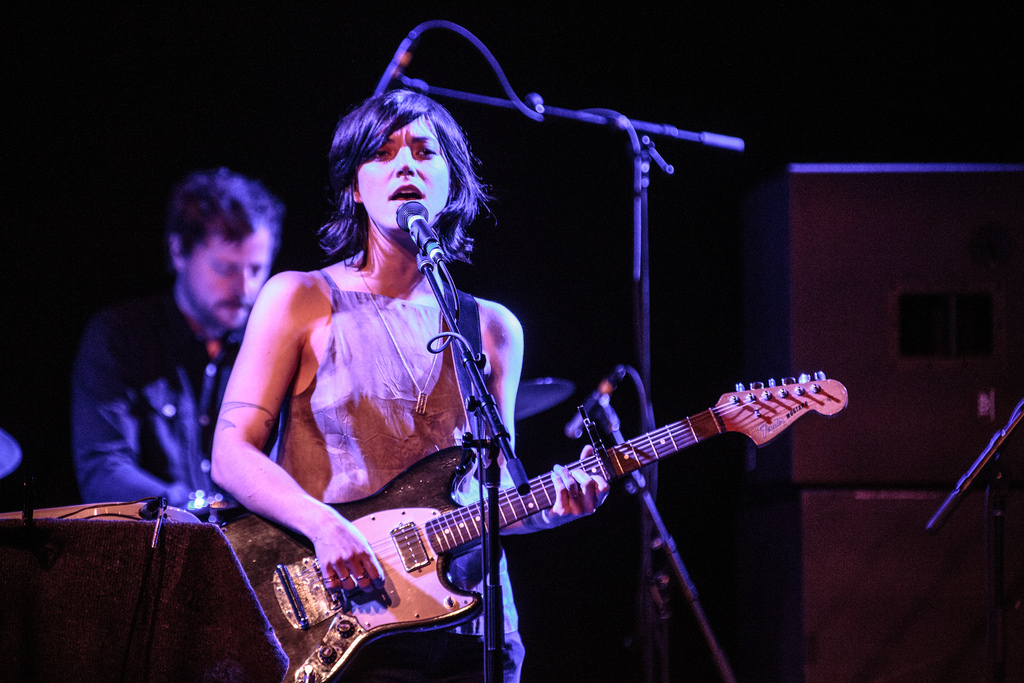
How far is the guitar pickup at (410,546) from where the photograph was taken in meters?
2.55

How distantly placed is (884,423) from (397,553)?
6.17 ft

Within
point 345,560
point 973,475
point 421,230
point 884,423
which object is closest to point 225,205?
point 421,230

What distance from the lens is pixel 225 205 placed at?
3215mm

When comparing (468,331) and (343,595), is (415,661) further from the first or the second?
(468,331)

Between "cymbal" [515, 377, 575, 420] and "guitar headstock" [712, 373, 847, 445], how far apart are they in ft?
2.03

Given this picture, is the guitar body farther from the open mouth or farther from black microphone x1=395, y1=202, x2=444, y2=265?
the open mouth

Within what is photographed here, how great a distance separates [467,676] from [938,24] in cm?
318

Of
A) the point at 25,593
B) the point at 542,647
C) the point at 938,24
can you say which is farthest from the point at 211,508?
the point at 938,24

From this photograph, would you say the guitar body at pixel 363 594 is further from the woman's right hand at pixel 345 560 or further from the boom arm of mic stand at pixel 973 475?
the boom arm of mic stand at pixel 973 475

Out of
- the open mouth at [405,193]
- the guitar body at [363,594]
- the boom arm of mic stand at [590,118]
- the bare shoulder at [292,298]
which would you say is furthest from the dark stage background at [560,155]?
the guitar body at [363,594]

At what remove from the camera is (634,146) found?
348cm

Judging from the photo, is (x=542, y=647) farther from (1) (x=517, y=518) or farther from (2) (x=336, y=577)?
(2) (x=336, y=577)

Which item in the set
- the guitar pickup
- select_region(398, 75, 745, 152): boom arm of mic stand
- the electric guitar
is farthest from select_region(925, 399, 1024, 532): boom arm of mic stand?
the guitar pickup

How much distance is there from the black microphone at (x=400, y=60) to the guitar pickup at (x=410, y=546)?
168cm
